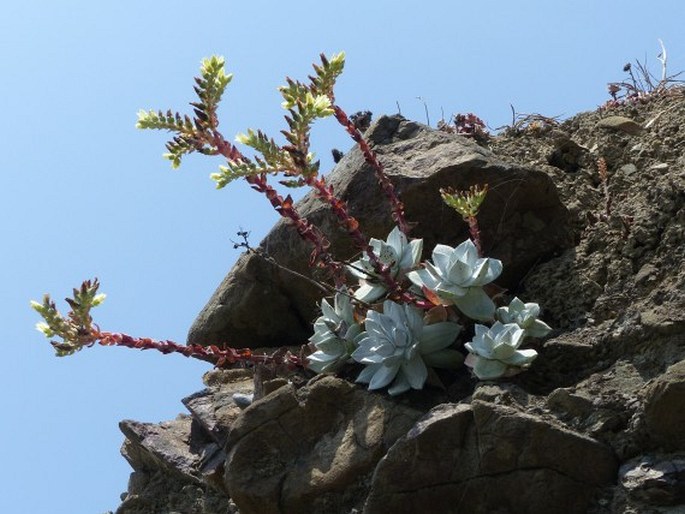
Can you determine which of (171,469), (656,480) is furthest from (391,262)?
(656,480)

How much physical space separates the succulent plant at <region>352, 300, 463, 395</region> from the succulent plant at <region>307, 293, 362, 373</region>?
0.42 ft

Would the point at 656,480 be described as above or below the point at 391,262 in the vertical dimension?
below

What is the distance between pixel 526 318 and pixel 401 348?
0.44 metres

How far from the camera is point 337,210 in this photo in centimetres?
437

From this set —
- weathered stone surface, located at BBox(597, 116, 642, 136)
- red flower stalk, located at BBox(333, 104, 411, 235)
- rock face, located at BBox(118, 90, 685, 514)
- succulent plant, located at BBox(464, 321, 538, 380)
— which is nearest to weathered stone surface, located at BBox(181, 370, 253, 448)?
rock face, located at BBox(118, 90, 685, 514)

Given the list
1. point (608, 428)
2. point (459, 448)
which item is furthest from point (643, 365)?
point (459, 448)

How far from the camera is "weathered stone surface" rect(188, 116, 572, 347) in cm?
481

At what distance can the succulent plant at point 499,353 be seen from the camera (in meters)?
3.99

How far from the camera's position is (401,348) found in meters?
4.21

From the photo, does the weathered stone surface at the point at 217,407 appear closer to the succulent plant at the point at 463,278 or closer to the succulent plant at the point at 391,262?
the succulent plant at the point at 391,262

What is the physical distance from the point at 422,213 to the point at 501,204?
12.6 inches

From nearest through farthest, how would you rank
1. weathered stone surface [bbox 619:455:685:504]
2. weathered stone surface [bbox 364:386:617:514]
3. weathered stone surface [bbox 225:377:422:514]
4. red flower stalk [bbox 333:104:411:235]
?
weathered stone surface [bbox 619:455:685:504], weathered stone surface [bbox 364:386:617:514], weathered stone surface [bbox 225:377:422:514], red flower stalk [bbox 333:104:411:235]

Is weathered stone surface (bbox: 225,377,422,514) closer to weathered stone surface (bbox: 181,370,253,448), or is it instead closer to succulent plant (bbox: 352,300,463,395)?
succulent plant (bbox: 352,300,463,395)

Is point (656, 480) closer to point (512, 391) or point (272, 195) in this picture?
point (512, 391)
